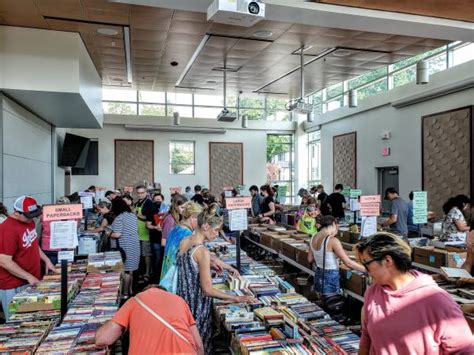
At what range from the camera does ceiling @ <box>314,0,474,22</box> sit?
457cm

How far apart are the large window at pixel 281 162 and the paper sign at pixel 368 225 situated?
1113cm

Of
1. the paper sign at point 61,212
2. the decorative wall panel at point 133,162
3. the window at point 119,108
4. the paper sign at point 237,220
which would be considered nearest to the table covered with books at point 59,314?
the paper sign at point 61,212

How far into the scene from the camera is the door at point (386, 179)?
32.8ft

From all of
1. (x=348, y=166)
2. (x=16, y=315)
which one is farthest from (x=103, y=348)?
(x=348, y=166)

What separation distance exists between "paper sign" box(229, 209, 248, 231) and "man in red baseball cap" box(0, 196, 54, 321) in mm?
1700

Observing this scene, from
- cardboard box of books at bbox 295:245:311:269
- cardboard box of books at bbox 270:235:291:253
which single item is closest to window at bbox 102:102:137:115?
cardboard box of books at bbox 270:235:291:253

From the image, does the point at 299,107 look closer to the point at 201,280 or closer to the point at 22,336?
the point at 201,280

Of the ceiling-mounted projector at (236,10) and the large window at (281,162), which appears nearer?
the ceiling-mounted projector at (236,10)

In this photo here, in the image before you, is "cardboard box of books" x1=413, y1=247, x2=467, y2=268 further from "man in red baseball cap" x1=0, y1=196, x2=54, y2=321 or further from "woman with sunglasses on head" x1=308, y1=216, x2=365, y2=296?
"man in red baseball cap" x1=0, y1=196, x2=54, y2=321

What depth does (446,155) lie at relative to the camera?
325 inches

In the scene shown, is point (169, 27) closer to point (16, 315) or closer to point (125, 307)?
point (16, 315)

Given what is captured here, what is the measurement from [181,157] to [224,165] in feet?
5.25

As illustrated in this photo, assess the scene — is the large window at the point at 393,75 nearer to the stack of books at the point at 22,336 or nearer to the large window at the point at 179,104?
the large window at the point at 179,104

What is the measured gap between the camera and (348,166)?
11898mm
